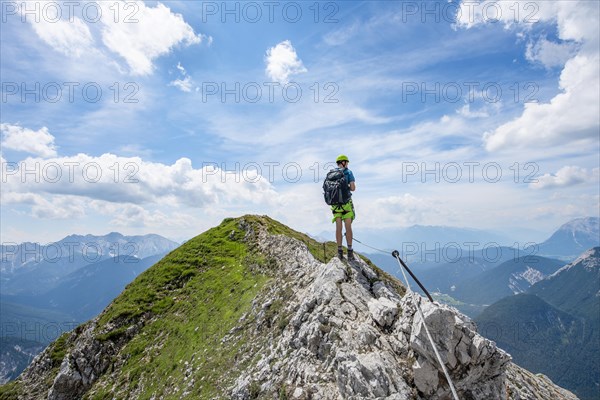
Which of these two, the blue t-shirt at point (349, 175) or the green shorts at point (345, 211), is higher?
the blue t-shirt at point (349, 175)

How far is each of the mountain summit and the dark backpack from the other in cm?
425

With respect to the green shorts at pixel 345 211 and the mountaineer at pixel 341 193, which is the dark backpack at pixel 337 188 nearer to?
the mountaineer at pixel 341 193

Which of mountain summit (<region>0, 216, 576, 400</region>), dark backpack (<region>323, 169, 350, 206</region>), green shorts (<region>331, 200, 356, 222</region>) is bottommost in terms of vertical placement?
mountain summit (<region>0, 216, 576, 400</region>)

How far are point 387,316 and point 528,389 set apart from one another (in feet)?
50.2

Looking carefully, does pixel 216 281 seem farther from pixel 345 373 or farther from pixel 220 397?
pixel 345 373

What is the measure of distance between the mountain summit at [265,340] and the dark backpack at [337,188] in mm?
4246

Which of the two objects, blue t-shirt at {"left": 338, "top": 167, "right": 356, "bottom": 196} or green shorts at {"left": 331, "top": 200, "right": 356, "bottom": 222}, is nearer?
blue t-shirt at {"left": 338, "top": 167, "right": 356, "bottom": 196}

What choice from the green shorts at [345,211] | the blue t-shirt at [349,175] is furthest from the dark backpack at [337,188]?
the green shorts at [345,211]

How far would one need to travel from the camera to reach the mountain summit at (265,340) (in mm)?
14336

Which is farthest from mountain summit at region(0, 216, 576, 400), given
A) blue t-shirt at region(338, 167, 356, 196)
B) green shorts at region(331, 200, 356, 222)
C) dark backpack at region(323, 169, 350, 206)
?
blue t-shirt at region(338, 167, 356, 196)

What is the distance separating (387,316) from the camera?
55.5 feet

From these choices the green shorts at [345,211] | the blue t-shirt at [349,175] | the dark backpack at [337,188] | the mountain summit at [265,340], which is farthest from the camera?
the green shorts at [345,211]

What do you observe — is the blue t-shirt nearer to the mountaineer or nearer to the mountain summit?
the mountaineer

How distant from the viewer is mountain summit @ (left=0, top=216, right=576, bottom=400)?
14.3 meters
